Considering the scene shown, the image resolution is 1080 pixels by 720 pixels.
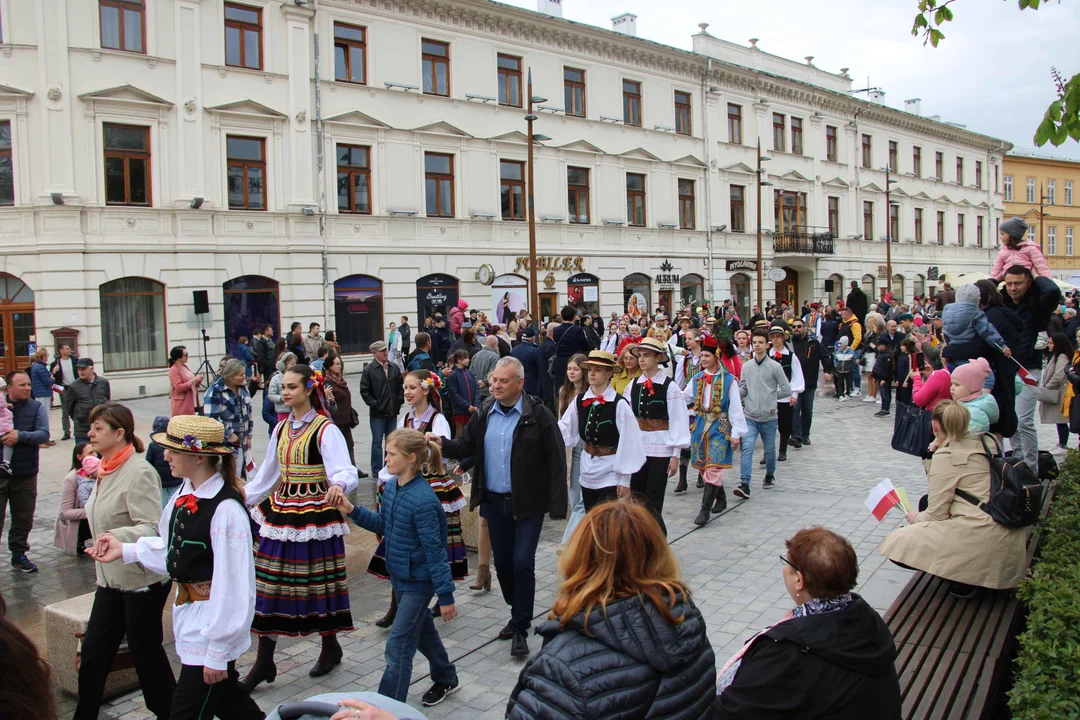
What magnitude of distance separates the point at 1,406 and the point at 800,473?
9.23m

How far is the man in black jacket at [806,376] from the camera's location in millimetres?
12992

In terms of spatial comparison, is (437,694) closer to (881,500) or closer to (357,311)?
(881,500)

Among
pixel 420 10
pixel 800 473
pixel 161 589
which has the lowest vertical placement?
pixel 800 473

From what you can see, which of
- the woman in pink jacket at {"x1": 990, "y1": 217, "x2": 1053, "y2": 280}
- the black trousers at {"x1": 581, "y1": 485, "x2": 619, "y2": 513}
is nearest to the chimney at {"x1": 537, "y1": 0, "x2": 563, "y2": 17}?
the woman in pink jacket at {"x1": 990, "y1": 217, "x2": 1053, "y2": 280}

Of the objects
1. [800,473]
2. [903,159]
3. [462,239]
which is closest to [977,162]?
[903,159]

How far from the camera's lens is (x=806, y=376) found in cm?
1320

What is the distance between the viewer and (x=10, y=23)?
19844 millimetres

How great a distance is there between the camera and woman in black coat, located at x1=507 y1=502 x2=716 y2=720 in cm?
241

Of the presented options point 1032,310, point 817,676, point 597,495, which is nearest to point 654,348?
point 597,495

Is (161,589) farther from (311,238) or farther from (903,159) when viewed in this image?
(903,159)

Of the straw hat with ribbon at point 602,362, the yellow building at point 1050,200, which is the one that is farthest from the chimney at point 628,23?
the yellow building at point 1050,200

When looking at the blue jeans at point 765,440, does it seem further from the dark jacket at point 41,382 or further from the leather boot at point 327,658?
the dark jacket at point 41,382

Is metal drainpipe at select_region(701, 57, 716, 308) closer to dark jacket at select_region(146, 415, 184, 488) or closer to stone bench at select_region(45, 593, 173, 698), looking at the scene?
dark jacket at select_region(146, 415, 184, 488)

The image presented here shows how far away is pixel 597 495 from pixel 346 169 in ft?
67.2
